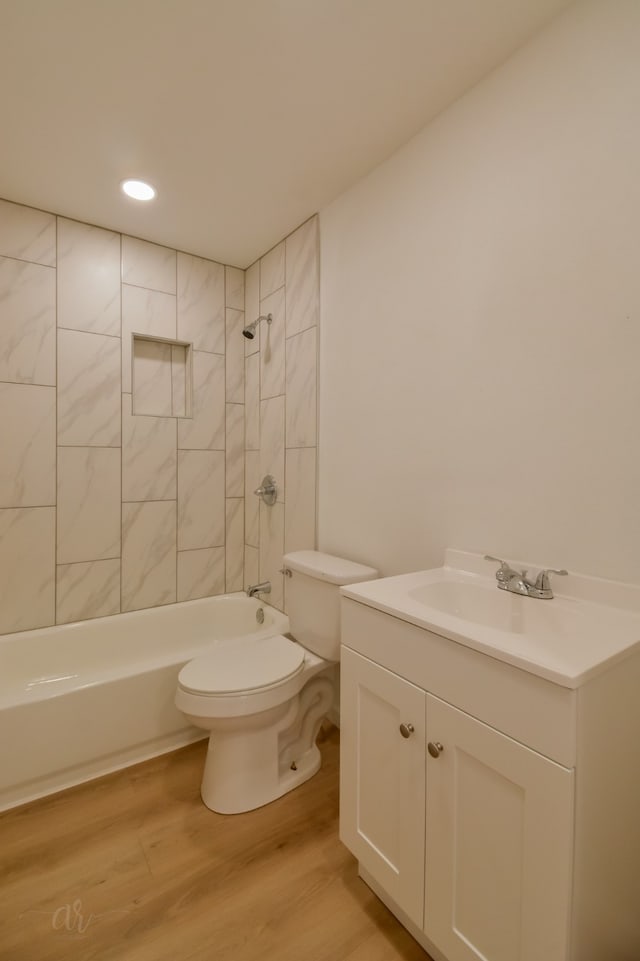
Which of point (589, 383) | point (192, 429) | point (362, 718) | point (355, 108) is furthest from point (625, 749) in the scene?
point (192, 429)

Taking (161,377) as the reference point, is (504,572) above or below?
below

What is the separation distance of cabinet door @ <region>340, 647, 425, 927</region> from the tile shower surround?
1001 millimetres

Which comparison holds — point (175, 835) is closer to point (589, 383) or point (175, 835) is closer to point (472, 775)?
point (472, 775)

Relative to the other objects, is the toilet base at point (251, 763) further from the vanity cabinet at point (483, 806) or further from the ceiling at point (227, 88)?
the ceiling at point (227, 88)

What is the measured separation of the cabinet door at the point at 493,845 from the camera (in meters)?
0.73

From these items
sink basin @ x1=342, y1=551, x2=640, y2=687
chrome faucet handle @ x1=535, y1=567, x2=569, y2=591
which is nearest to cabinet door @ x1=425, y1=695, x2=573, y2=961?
sink basin @ x1=342, y1=551, x2=640, y2=687

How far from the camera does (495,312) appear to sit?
1300mm

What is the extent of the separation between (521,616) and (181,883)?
1.27 meters

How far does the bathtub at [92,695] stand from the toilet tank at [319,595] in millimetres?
328

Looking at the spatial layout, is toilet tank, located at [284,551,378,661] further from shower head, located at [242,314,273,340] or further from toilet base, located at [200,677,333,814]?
shower head, located at [242,314,273,340]

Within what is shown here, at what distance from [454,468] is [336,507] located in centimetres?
67

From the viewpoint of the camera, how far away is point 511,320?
49.5 inches
